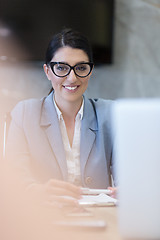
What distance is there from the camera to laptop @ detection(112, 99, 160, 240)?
589 millimetres

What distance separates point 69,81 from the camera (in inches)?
53.2

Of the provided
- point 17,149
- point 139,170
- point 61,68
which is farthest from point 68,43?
point 139,170

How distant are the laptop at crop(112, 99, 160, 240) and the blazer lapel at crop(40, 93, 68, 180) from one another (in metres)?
0.69

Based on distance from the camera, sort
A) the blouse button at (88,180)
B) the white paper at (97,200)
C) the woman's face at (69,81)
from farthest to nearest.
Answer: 1. the woman's face at (69,81)
2. the blouse button at (88,180)
3. the white paper at (97,200)

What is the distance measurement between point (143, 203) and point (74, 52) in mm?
→ 906

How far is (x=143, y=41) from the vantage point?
9.14 ft

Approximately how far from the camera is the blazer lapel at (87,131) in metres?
1.29

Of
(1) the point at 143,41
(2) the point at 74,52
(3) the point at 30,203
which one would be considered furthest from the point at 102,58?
(3) the point at 30,203

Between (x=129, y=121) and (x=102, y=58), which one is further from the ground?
(x=102, y=58)

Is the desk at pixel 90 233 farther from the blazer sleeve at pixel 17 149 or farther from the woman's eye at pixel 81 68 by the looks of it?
the woman's eye at pixel 81 68

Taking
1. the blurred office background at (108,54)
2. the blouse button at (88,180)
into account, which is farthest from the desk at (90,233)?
the blurred office background at (108,54)

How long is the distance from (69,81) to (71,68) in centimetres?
6

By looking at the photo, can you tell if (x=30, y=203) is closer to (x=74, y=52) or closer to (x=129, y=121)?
(x=129, y=121)

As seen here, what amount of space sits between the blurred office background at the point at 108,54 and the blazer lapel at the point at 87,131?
1388mm
